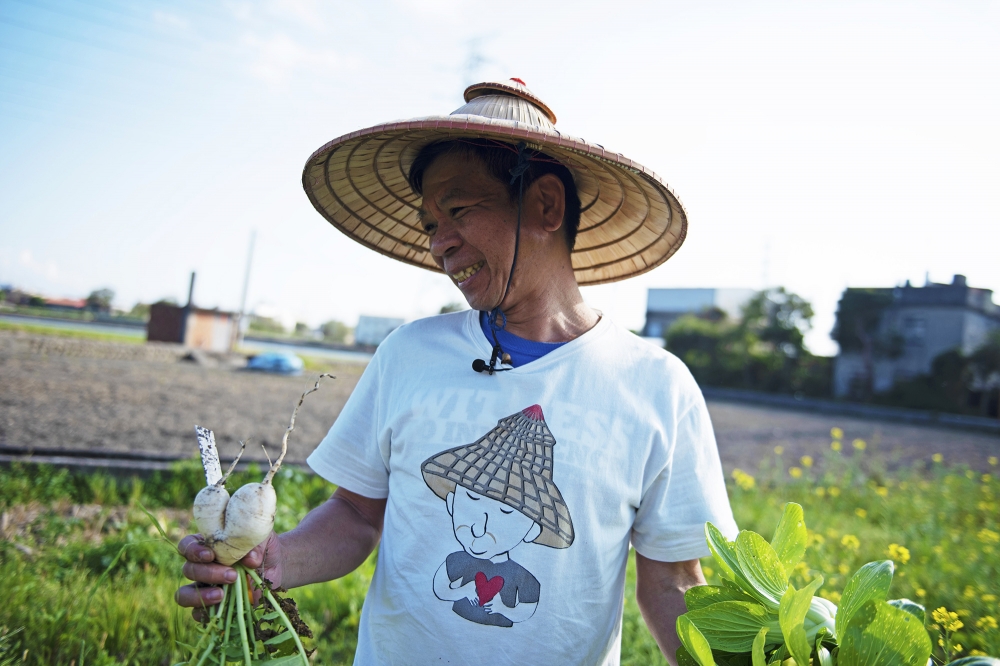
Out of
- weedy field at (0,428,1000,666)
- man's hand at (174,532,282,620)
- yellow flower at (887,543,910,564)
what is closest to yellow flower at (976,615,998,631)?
weedy field at (0,428,1000,666)

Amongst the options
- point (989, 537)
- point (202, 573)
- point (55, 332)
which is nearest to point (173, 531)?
point (202, 573)

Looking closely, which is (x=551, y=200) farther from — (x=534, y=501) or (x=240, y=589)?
(x=240, y=589)

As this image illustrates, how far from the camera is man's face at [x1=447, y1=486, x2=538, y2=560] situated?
1274 millimetres

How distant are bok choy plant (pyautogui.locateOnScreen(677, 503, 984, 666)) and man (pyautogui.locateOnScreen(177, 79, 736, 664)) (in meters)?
0.27

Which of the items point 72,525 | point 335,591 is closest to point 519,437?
point 335,591

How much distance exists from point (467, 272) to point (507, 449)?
1.63 ft

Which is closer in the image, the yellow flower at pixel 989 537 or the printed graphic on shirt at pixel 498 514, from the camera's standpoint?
the printed graphic on shirt at pixel 498 514

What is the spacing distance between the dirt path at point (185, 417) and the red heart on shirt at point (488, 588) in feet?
5.41

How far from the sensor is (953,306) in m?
28.8

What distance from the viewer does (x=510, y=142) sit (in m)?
1.47

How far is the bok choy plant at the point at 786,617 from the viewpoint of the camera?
81cm

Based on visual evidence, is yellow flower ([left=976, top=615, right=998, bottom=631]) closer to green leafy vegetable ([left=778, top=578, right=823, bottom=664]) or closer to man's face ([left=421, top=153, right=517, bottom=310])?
green leafy vegetable ([left=778, top=578, right=823, bottom=664])

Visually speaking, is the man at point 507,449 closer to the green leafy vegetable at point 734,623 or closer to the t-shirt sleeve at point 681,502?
the t-shirt sleeve at point 681,502

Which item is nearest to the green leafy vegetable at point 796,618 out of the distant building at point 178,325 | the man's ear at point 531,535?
the man's ear at point 531,535
